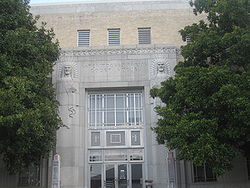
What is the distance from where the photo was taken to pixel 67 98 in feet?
69.6

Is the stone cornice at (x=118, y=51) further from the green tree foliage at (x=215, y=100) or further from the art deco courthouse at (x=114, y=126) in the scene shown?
the green tree foliage at (x=215, y=100)

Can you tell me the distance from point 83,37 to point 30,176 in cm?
991

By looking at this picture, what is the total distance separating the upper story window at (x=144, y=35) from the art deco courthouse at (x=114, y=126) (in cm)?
310

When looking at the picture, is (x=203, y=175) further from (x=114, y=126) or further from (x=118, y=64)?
(x=118, y=64)

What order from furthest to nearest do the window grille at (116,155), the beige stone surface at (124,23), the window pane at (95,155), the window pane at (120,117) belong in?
the beige stone surface at (124,23), the window pane at (120,117), the window pane at (95,155), the window grille at (116,155)

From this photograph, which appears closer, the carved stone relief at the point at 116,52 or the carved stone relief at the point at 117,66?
the carved stone relief at the point at 117,66

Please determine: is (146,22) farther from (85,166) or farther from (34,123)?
(34,123)

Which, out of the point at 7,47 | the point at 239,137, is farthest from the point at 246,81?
the point at 7,47

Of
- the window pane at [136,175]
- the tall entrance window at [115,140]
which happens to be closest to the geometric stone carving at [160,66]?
the tall entrance window at [115,140]

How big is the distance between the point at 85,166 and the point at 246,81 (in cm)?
1025

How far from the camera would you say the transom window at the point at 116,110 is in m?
21.5

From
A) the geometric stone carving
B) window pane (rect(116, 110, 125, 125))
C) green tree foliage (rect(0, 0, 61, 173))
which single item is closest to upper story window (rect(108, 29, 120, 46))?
the geometric stone carving

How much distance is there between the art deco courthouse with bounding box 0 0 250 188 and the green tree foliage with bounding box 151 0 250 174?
4.30 metres

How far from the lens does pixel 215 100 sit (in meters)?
14.5
